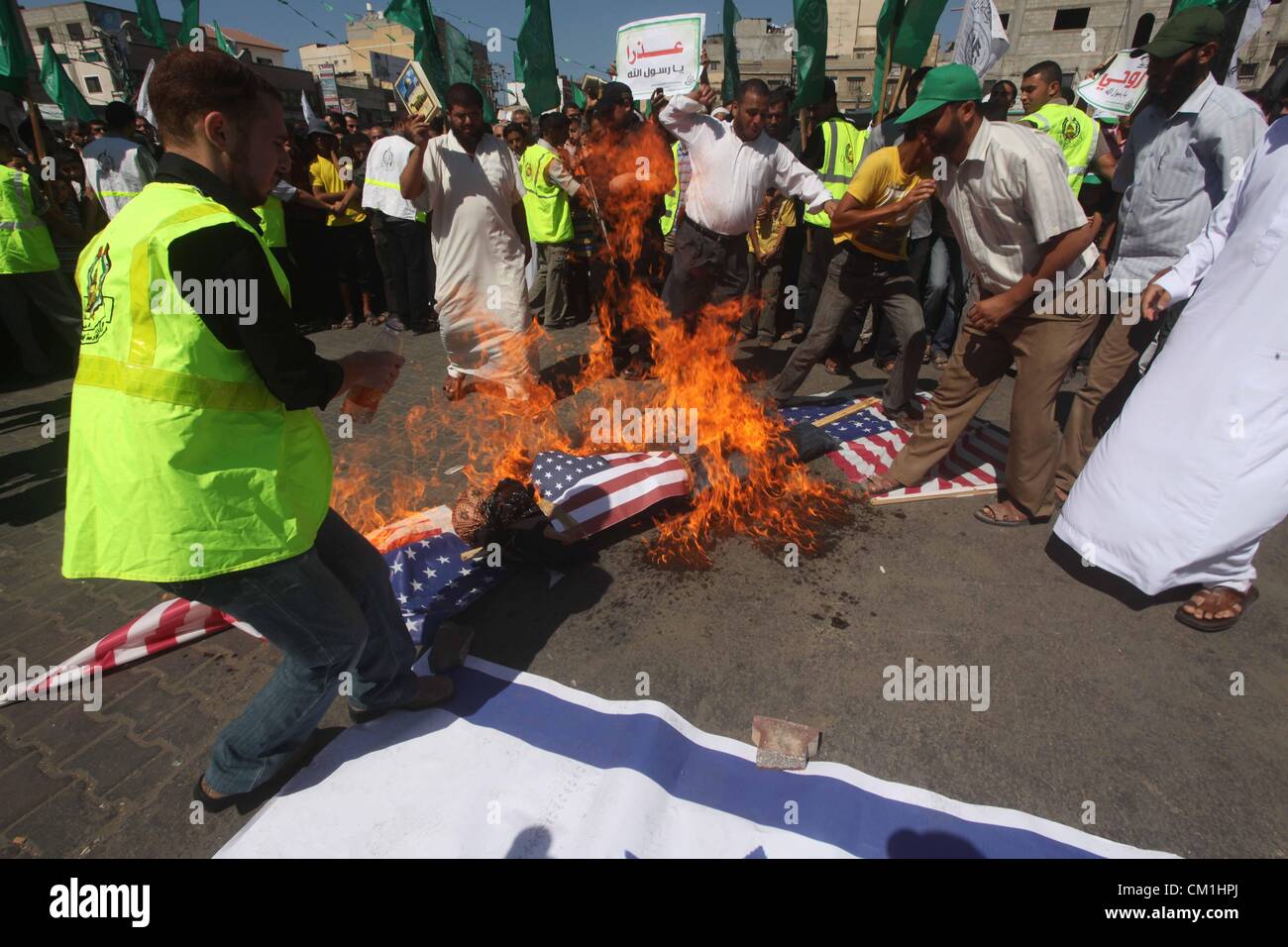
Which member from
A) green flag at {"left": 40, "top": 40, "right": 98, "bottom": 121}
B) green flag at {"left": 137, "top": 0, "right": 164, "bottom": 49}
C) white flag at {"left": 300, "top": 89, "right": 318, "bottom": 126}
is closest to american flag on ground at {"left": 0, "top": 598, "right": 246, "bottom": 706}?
green flag at {"left": 137, "top": 0, "right": 164, "bottom": 49}

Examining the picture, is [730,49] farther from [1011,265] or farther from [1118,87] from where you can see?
[1011,265]

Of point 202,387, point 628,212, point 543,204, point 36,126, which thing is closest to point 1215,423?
point 202,387

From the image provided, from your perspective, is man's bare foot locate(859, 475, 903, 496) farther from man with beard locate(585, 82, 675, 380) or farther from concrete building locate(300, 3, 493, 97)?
concrete building locate(300, 3, 493, 97)

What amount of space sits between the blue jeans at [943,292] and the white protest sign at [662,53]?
402 cm

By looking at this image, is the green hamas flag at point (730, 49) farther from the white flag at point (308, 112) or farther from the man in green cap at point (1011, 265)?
the white flag at point (308, 112)

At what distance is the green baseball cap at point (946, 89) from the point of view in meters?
3.44

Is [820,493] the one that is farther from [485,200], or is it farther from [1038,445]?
[485,200]

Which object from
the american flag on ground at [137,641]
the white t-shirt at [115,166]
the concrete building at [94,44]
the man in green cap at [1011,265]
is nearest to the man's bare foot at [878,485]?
the man in green cap at [1011,265]

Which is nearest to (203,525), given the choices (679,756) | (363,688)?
(363,688)

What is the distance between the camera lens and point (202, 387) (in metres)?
1.78

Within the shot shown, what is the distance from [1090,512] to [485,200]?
17.3ft

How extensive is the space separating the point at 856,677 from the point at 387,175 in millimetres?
7769

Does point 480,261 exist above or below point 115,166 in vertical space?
below

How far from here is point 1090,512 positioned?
11.9ft
